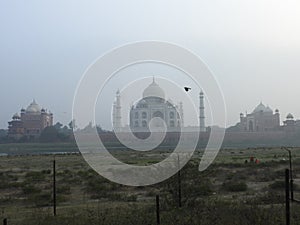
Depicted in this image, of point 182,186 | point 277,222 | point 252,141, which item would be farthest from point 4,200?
point 252,141

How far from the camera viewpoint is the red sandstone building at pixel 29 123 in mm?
121312

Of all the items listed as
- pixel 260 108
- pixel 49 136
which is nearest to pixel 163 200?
pixel 49 136

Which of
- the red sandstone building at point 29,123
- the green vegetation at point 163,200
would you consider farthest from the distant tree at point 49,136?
the green vegetation at point 163,200

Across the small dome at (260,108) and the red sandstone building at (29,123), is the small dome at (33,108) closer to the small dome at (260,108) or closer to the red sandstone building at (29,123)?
the red sandstone building at (29,123)

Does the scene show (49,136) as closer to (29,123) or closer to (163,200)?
(29,123)

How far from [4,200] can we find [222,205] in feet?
36.0

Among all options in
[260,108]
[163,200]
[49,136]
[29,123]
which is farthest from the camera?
[260,108]

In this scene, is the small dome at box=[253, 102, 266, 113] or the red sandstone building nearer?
the red sandstone building

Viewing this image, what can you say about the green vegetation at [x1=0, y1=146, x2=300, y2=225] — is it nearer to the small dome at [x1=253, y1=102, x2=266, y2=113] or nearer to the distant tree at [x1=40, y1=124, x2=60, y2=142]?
the distant tree at [x1=40, y1=124, x2=60, y2=142]

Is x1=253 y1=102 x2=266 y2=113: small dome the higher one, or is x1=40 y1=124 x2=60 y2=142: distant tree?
x1=253 y1=102 x2=266 y2=113: small dome

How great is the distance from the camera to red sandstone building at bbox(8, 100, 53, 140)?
12131 centimetres

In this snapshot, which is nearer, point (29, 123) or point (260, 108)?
point (29, 123)

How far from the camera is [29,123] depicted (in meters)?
128

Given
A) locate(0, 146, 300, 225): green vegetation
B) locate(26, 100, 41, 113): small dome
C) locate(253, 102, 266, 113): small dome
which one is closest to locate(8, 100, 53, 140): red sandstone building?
locate(26, 100, 41, 113): small dome
